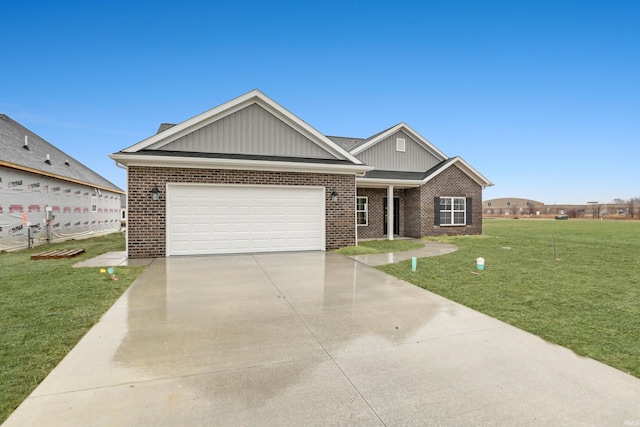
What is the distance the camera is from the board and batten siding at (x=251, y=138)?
10453mm

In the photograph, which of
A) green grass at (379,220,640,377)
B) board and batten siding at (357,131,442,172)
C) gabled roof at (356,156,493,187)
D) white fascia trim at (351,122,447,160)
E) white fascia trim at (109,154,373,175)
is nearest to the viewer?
green grass at (379,220,640,377)

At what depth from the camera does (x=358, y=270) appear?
7.82 meters

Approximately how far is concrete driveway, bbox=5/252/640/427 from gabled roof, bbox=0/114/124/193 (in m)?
14.0

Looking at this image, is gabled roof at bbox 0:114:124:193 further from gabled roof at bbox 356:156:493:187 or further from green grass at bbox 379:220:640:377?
green grass at bbox 379:220:640:377

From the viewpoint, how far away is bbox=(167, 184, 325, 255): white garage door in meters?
9.98

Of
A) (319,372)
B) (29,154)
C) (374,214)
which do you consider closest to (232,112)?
(374,214)

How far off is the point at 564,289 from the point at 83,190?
2589cm

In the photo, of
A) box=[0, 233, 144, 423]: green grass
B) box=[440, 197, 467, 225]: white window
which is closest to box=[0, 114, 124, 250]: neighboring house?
box=[0, 233, 144, 423]: green grass

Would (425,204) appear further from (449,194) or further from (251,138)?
(251,138)

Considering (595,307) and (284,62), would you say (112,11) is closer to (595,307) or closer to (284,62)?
(284,62)

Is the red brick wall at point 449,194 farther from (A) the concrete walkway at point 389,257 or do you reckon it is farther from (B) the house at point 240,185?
(B) the house at point 240,185

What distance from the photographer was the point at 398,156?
17562mm

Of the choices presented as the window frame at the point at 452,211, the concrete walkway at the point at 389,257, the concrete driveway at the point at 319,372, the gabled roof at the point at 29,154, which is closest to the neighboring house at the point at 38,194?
the gabled roof at the point at 29,154

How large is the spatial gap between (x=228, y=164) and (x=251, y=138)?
60.8 inches
